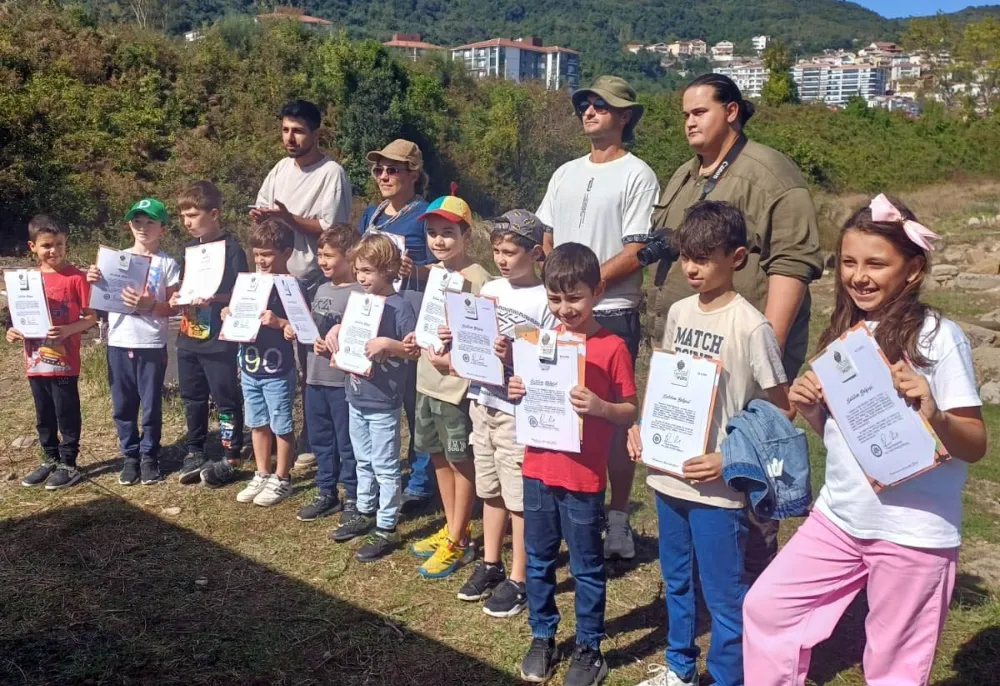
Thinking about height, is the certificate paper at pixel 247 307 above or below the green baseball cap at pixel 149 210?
below

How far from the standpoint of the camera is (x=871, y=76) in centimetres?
15512

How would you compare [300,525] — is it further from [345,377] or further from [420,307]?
[420,307]

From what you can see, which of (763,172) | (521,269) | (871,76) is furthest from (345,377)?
(871,76)

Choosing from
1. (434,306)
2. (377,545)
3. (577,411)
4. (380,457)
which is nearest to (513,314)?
(434,306)

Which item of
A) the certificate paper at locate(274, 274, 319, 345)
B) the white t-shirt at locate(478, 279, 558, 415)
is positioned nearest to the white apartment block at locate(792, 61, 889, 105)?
the certificate paper at locate(274, 274, 319, 345)

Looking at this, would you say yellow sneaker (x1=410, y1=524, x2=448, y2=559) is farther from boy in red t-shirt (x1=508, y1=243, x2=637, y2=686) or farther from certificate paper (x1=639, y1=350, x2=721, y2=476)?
certificate paper (x1=639, y1=350, x2=721, y2=476)

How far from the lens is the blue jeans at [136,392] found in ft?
17.8

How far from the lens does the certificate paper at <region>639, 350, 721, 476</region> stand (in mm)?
2881

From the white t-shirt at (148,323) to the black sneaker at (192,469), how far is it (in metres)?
0.77

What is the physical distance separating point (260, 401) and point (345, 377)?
0.81 metres

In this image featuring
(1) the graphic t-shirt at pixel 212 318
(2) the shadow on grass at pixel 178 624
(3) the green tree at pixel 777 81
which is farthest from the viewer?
(3) the green tree at pixel 777 81

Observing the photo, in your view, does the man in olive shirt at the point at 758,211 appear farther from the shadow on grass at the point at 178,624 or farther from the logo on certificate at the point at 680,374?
the shadow on grass at the point at 178,624

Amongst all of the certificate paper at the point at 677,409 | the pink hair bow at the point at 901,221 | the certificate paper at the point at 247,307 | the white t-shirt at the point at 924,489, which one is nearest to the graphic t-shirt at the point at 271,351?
the certificate paper at the point at 247,307

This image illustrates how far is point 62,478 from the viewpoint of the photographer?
5.48 metres
